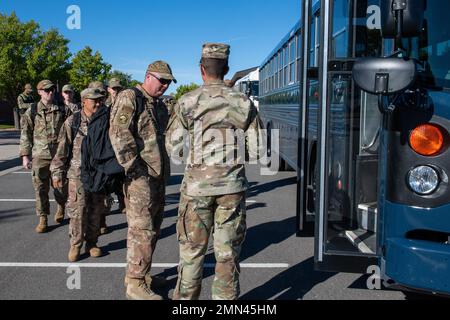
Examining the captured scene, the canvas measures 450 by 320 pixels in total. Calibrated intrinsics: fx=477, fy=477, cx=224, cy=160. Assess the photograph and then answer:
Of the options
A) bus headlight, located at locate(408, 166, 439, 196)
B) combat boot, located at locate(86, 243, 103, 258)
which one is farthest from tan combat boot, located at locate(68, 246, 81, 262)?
bus headlight, located at locate(408, 166, 439, 196)

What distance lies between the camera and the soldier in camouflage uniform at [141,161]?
375cm

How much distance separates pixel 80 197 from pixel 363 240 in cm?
290

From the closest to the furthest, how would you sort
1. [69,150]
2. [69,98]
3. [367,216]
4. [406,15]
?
[406,15]
[367,216]
[69,150]
[69,98]

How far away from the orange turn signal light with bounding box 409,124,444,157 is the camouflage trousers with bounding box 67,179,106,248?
3.29 m

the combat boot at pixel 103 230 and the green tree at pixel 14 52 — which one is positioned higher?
the green tree at pixel 14 52

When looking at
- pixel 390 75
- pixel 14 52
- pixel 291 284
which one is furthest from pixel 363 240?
pixel 14 52

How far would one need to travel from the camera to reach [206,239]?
10.8 ft

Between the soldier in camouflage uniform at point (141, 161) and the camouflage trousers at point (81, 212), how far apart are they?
1.26 meters

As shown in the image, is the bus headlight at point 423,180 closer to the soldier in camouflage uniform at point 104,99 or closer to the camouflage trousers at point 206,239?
the camouflage trousers at point 206,239

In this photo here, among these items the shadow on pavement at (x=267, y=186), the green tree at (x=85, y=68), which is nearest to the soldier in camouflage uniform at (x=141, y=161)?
the shadow on pavement at (x=267, y=186)

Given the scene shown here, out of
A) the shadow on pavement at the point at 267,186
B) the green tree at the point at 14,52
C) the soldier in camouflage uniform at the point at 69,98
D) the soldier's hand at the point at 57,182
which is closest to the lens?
the soldier's hand at the point at 57,182

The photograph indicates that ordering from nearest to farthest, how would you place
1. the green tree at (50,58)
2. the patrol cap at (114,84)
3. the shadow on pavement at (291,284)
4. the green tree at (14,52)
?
1. the shadow on pavement at (291,284)
2. the patrol cap at (114,84)
3. the green tree at (14,52)
4. the green tree at (50,58)

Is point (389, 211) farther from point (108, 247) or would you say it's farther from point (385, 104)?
point (108, 247)

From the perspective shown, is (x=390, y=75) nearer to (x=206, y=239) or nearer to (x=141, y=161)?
(x=206, y=239)
